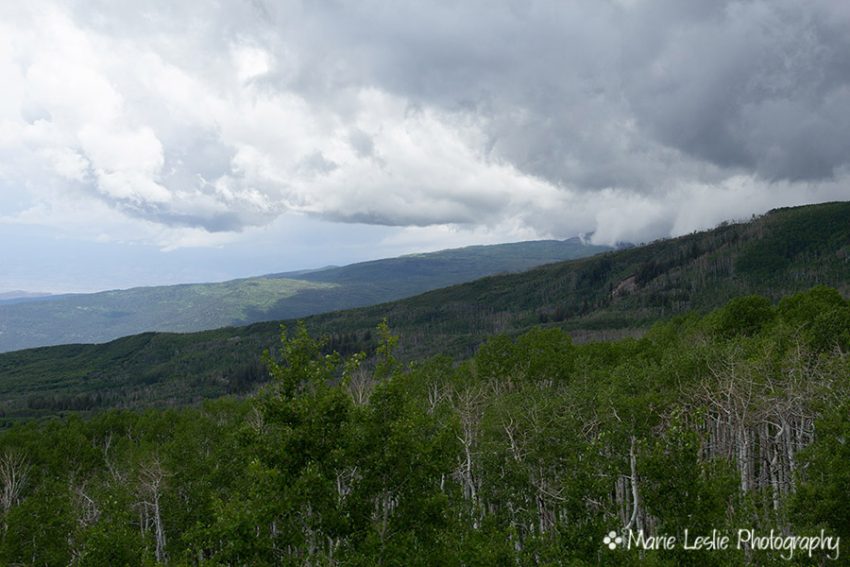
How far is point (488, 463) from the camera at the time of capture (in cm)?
4422

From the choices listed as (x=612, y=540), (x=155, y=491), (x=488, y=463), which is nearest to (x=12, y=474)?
(x=155, y=491)

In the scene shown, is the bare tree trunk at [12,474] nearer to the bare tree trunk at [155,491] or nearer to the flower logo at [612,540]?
the bare tree trunk at [155,491]

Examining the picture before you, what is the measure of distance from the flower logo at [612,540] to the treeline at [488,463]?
31 cm

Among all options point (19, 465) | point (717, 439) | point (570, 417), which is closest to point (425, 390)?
point (570, 417)

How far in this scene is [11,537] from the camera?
1730 inches

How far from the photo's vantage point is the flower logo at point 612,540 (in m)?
21.2

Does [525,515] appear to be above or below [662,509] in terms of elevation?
below

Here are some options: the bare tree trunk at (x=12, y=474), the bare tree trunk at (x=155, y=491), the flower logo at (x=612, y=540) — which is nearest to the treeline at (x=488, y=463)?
the flower logo at (x=612, y=540)

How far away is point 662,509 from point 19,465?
3455 inches

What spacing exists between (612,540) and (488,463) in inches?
894

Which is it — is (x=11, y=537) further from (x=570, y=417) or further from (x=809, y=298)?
(x=809, y=298)

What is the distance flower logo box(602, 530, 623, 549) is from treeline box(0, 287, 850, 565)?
0.31 meters

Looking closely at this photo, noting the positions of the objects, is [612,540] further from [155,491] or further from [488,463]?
[155,491]

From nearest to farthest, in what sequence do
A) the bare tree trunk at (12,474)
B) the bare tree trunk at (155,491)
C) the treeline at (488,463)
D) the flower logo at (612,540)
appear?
the treeline at (488,463), the flower logo at (612,540), the bare tree trunk at (155,491), the bare tree trunk at (12,474)
